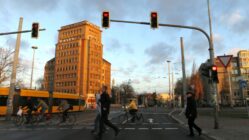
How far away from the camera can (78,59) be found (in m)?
119

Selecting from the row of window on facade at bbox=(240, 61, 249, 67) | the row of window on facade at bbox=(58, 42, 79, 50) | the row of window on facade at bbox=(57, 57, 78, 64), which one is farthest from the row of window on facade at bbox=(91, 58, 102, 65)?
the row of window on facade at bbox=(240, 61, 249, 67)

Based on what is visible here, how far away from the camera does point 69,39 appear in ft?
409

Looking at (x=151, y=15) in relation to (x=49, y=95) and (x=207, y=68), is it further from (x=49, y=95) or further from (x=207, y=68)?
(x=49, y=95)

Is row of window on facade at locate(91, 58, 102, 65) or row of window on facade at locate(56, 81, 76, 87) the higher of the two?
row of window on facade at locate(91, 58, 102, 65)

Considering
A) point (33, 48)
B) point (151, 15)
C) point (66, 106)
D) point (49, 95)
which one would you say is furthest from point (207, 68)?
point (33, 48)

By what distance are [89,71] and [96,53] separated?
29.0 feet

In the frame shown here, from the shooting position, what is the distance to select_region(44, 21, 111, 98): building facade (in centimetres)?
11819

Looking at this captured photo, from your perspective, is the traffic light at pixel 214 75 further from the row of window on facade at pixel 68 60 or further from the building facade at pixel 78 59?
the row of window on facade at pixel 68 60

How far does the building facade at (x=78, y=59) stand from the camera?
11819cm

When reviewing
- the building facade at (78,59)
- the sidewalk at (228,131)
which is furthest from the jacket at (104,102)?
the building facade at (78,59)

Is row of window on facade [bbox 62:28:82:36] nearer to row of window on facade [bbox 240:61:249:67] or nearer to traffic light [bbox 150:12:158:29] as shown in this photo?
row of window on facade [bbox 240:61:249:67]

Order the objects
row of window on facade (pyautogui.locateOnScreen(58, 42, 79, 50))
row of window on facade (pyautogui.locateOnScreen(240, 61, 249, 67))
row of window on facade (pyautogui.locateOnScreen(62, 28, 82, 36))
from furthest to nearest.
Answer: row of window on facade (pyautogui.locateOnScreen(62, 28, 82, 36)), row of window on facade (pyautogui.locateOnScreen(58, 42, 79, 50)), row of window on facade (pyautogui.locateOnScreen(240, 61, 249, 67))

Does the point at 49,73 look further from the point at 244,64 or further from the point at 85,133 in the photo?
the point at 85,133

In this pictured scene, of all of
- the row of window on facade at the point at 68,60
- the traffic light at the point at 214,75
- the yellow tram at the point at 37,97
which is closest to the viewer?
the traffic light at the point at 214,75
